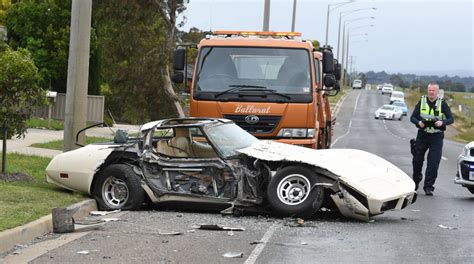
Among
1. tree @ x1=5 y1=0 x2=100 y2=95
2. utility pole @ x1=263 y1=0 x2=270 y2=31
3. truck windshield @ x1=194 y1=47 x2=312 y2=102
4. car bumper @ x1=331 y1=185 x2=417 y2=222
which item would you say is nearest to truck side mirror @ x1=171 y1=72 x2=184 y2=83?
truck windshield @ x1=194 y1=47 x2=312 y2=102

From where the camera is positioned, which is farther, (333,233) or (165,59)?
(165,59)

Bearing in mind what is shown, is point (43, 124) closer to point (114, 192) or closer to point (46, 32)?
point (46, 32)

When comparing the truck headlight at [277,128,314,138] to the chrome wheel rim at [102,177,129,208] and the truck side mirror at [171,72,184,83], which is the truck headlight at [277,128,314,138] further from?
the chrome wheel rim at [102,177,129,208]

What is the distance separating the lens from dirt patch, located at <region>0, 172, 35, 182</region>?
12133mm

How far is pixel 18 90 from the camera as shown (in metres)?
11.9

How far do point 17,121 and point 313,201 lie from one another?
4947mm

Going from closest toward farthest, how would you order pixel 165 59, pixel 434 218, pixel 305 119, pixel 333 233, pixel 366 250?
pixel 366 250 < pixel 333 233 < pixel 434 218 < pixel 305 119 < pixel 165 59

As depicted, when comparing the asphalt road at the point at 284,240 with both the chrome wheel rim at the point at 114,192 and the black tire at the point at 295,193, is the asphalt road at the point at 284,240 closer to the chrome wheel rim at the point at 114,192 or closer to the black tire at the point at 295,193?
the black tire at the point at 295,193

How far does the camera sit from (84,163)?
36.1ft

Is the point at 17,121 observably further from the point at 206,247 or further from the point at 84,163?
the point at 206,247

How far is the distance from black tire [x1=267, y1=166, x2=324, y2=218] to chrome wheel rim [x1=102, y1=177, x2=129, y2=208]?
2057 millimetres

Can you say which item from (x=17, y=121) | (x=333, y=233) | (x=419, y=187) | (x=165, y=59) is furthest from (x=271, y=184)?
(x=165, y=59)

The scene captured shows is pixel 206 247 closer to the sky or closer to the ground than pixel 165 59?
closer to the ground

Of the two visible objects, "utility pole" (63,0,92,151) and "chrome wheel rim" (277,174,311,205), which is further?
"utility pole" (63,0,92,151)
